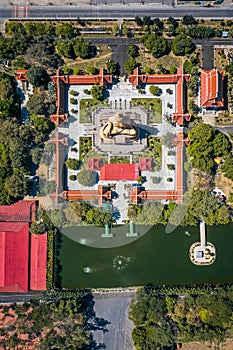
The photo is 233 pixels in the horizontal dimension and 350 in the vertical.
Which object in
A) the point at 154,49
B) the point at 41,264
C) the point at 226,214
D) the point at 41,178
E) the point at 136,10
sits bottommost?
the point at 41,264

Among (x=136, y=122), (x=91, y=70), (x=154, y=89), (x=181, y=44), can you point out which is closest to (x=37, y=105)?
(x=91, y=70)

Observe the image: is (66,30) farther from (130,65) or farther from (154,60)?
(154,60)

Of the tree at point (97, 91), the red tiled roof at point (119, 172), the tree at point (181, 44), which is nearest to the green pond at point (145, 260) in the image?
the red tiled roof at point (119, 172)

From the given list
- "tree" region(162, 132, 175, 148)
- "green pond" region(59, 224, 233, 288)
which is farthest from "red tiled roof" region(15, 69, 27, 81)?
"green pond" region(59, 224, 233, 288)

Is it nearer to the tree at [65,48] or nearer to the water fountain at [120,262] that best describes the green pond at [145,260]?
the water fountain at [120,262]

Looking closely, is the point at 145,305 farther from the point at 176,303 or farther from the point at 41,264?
the point at 41,264

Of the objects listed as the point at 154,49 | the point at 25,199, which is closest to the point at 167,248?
the point at 25,199

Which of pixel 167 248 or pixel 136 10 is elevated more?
pixel 136 10
